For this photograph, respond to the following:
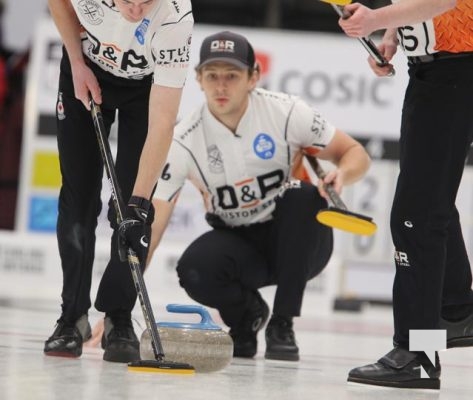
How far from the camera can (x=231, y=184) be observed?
3.91 metres

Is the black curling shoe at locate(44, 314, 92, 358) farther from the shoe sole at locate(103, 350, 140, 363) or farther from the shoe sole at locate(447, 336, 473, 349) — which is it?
the shoe sole at locate(447, 336, 473, 349)

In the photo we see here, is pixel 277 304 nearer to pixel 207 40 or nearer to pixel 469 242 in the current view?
pixel 207 40

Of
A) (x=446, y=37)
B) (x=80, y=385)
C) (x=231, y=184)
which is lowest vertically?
(x=80, y=385)

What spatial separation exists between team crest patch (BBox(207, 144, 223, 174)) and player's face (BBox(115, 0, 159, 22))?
3.31 ft

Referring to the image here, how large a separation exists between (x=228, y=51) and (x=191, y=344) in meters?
1.30

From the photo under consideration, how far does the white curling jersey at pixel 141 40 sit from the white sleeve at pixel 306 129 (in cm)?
82

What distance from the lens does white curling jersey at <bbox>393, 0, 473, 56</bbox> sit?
2730 mm

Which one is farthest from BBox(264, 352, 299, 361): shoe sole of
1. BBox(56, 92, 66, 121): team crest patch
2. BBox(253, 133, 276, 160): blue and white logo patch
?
BBox(56, 92, 66, 121): team crest patch

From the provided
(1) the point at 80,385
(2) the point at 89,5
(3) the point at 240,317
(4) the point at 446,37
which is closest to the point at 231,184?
(3) the point at 240,317

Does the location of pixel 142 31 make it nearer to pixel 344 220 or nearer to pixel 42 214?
pixel 344 220

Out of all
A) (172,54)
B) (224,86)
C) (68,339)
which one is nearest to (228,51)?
(224,86)

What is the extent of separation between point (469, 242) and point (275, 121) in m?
3.48

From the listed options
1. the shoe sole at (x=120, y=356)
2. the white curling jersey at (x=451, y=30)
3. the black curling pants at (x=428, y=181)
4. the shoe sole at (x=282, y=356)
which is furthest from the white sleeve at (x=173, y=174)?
the white curling jersey at (x=451, y=30)

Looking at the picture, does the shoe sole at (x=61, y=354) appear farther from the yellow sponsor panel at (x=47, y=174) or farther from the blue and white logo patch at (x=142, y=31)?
the yellow sponsor panel at (x=47, y=174)
